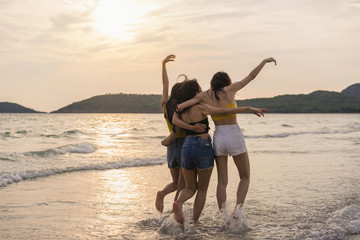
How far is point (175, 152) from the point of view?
19.2ft

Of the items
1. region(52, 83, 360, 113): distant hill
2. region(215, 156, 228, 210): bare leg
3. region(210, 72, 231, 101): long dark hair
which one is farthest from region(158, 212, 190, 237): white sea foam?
region(52, 83, 360, 113): distant hill

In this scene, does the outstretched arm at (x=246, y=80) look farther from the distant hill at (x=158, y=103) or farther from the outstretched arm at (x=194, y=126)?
the distant hill at (x=158, y=103)

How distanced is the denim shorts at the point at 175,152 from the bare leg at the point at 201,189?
0.43m

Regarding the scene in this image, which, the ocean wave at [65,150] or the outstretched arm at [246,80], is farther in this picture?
the ocean wave at [65,150]

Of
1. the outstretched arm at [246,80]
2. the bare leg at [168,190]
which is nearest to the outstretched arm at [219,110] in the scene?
the outstretched arm at [246,80]

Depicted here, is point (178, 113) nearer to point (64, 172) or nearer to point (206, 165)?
point (206, 165)

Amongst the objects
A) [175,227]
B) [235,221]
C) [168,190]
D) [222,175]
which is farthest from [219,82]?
[175,227]

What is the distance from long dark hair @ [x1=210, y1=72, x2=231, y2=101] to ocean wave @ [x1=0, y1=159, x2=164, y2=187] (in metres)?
5.63

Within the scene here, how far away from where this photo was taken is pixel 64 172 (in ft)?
36.3

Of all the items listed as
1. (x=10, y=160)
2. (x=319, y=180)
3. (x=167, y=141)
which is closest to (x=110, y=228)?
(x=167, y=141)

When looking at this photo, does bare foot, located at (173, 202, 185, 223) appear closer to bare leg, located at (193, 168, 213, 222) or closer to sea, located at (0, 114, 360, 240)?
sea, located at (0, 114, 360, 240)

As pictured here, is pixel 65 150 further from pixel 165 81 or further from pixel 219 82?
pixel 219 82

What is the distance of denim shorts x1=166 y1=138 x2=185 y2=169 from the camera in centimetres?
582

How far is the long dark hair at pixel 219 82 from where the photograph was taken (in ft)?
18.4
